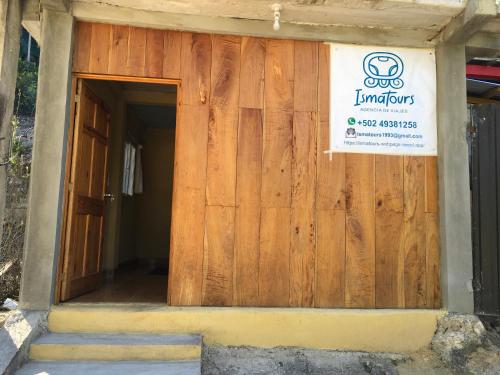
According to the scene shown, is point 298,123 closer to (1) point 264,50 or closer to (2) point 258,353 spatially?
(1) point 264,50

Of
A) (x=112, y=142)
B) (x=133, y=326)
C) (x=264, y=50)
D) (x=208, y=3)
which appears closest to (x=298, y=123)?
(x=264, y=50)

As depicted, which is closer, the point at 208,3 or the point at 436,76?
the point at 208,3

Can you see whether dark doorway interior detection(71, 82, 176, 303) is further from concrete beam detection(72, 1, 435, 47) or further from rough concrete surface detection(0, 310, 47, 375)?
concrete beam detection(72, 1, 435, 47)

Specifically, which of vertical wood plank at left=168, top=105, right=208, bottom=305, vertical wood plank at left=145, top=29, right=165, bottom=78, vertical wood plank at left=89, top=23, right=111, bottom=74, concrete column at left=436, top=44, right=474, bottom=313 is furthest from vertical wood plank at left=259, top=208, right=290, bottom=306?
vertical wood plank at left=89, top=23, right=111, bottom=74

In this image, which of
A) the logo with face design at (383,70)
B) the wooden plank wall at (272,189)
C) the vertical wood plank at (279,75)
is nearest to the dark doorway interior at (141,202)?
the wooden plank wall at (272,189)

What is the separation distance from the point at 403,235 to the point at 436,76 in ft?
5.51

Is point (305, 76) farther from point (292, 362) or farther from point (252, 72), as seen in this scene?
point (292, 362)

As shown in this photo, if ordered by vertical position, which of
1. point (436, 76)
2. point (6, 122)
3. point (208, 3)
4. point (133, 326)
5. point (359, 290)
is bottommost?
point (133, 326)

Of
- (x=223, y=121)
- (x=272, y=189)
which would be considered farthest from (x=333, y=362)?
(x=223, y=121)

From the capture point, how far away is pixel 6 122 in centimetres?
361

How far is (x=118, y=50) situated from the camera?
3.76m

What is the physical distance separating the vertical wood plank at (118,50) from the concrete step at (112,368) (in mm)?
2547

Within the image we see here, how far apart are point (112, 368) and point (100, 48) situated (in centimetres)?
282

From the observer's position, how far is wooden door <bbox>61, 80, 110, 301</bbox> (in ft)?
12.5
